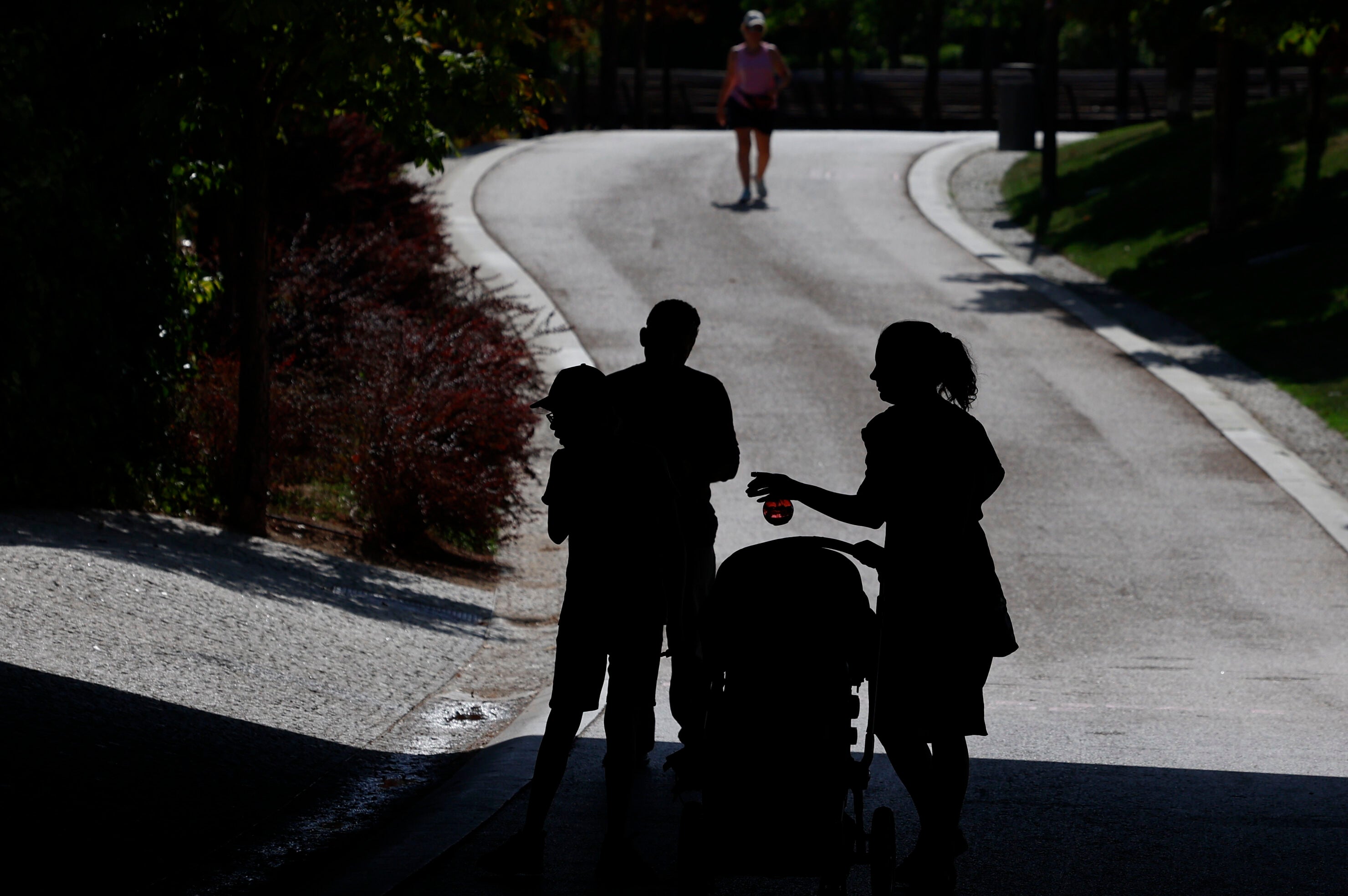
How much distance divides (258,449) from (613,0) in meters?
29.2

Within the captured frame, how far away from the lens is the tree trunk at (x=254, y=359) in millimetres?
10492

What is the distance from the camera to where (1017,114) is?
30.0 meters

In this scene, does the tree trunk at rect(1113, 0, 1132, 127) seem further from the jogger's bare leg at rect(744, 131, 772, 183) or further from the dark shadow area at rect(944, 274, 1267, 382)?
the dark shadow area at rect(944, 274, 1267, 382)

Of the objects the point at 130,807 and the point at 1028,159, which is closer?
the point at 130,807

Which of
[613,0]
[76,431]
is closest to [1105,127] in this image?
[613,0]

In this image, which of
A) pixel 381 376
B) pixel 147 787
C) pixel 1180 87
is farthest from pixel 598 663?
pixel 1180 87

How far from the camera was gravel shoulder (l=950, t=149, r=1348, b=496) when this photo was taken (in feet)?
47.0

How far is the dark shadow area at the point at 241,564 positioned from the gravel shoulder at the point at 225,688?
0.02 metres

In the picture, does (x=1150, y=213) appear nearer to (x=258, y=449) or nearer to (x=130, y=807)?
(x=258, y=449)

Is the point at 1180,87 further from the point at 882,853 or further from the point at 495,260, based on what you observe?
the point at 882,853

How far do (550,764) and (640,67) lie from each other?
1479 inches

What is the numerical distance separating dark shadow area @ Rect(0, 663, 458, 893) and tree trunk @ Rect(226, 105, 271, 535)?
3767mm

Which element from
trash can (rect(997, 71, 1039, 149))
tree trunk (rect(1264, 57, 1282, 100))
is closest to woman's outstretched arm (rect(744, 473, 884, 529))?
trash can (rect(997, 71, 1039, 149))

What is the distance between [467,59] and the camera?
10.8 metres
